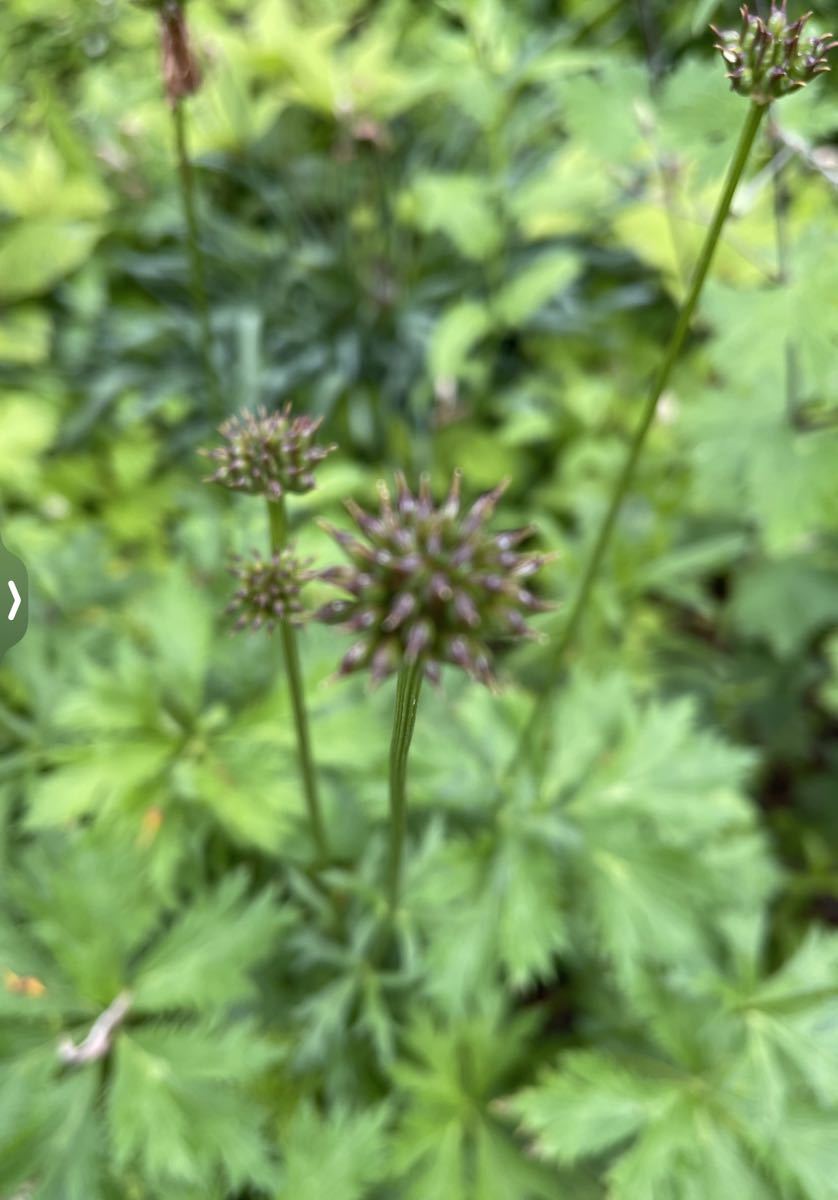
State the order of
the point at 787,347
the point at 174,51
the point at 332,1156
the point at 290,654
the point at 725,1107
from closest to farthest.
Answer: the point at 290,654 → the point at 174,51 → the point at 332,1156 → the point at 725,1107 → the point at 787,347

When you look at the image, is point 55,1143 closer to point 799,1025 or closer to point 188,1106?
point 188,1106

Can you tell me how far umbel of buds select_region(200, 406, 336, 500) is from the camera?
3.00 feet

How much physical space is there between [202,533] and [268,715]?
0.46 m

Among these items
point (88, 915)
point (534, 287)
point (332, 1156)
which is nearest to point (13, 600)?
point (88, 915)

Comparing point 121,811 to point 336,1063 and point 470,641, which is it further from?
point 470,641

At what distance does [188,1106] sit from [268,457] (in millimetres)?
994

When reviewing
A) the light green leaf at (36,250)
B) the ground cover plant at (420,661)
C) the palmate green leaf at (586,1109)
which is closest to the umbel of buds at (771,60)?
the ground cover plant at (420,661)

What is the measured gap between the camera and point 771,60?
817mm

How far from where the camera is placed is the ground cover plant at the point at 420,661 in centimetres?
129

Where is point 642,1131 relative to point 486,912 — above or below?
below

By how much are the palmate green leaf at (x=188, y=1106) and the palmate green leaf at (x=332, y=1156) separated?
0.04 meters

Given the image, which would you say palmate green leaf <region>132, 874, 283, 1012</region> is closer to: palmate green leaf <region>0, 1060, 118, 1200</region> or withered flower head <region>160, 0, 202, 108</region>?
palmate green leaf <region>0, 1060, 118, 1200</region>

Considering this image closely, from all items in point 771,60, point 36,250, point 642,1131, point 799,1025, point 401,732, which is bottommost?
point 642,1131

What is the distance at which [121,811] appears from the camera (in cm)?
151
